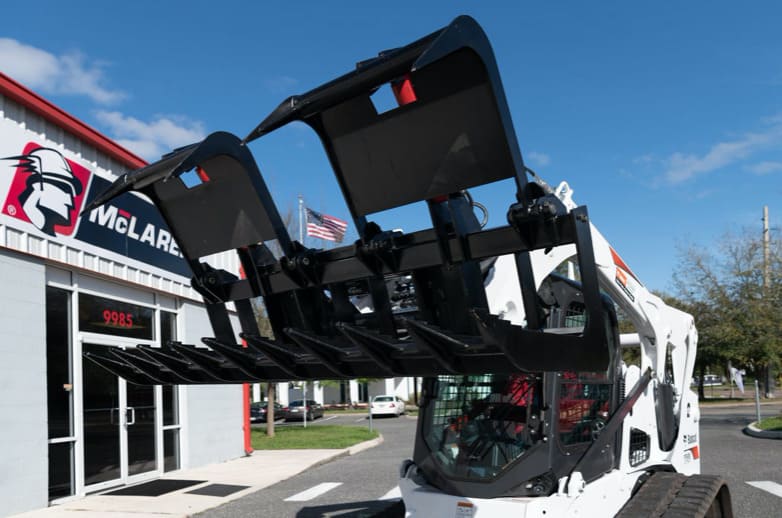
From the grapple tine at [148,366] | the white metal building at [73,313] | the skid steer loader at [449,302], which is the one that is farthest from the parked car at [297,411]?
the grapple tine at [148,366]

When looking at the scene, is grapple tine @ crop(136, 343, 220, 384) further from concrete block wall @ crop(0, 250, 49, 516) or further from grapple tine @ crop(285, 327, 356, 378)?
concrete block wall @ crop(0, 250, 49, 516)

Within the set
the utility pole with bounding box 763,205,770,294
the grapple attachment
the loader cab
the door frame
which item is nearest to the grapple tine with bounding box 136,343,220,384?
the grapple attachment

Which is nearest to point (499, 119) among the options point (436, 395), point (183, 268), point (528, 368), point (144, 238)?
point (528, 368)

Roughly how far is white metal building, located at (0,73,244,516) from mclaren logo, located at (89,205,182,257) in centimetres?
2

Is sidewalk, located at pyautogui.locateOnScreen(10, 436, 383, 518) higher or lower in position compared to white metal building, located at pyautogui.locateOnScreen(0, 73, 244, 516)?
lower

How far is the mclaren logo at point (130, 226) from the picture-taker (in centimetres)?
1149

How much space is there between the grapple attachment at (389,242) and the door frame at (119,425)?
5.96 m

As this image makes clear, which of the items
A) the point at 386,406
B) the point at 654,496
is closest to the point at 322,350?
the point at 654,496

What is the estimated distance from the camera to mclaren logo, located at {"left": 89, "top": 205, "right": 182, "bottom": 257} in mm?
11492

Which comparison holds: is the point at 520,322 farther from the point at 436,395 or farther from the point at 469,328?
the point at 469,328

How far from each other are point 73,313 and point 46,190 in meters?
1.84

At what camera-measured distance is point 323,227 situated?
19438mm

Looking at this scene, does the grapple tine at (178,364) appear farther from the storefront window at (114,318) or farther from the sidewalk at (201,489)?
the storefront window at (114,318)

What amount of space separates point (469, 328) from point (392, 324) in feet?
1.72
